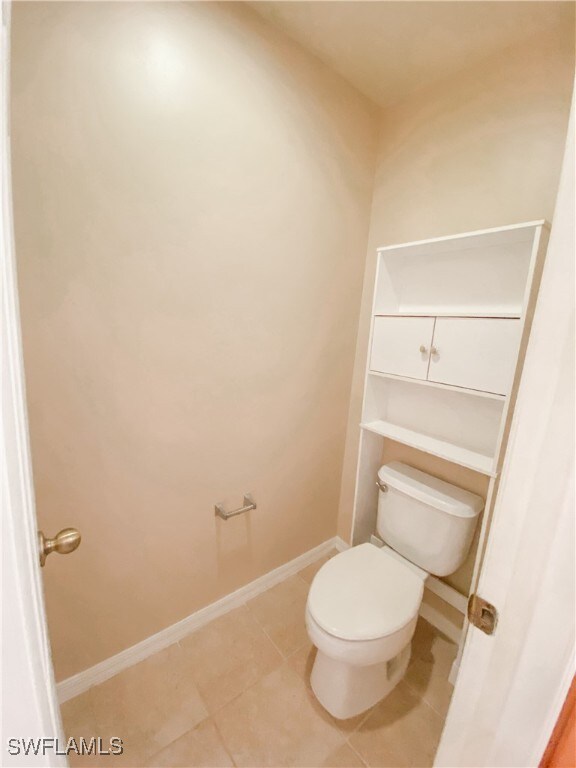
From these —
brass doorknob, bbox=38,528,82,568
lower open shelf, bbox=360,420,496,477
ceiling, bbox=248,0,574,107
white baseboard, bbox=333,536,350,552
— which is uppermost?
ceiling, bbox=248,0,574,107

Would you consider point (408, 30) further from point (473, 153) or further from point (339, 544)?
point (339, 544)

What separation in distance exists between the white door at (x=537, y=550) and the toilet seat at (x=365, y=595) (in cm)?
60

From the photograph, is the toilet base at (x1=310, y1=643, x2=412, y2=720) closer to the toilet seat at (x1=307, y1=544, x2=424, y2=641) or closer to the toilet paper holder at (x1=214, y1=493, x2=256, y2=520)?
the toilet seat at (x1=307, y1=544, x2=424, y2=641)

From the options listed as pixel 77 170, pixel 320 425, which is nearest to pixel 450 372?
pixel 320 425

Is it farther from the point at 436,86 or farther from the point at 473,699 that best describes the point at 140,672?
the point at 436,86

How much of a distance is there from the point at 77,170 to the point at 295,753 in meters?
2.01

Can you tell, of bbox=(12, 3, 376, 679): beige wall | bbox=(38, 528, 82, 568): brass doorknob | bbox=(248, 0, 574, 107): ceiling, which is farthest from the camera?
bbox=(248, 0, 574, 107): ceiling

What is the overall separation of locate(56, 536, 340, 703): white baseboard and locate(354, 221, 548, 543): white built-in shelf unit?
0.42m

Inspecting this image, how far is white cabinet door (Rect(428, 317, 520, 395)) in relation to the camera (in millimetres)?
1063

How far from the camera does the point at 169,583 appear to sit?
52.5 inches

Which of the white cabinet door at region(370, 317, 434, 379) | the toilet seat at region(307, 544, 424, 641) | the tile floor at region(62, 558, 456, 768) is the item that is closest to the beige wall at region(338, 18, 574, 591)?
the white cabinet door at region(370, 317, 434, 379)

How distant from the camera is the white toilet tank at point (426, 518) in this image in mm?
1255

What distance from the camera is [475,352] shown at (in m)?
1.14

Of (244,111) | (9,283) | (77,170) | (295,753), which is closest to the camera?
(9,283)
